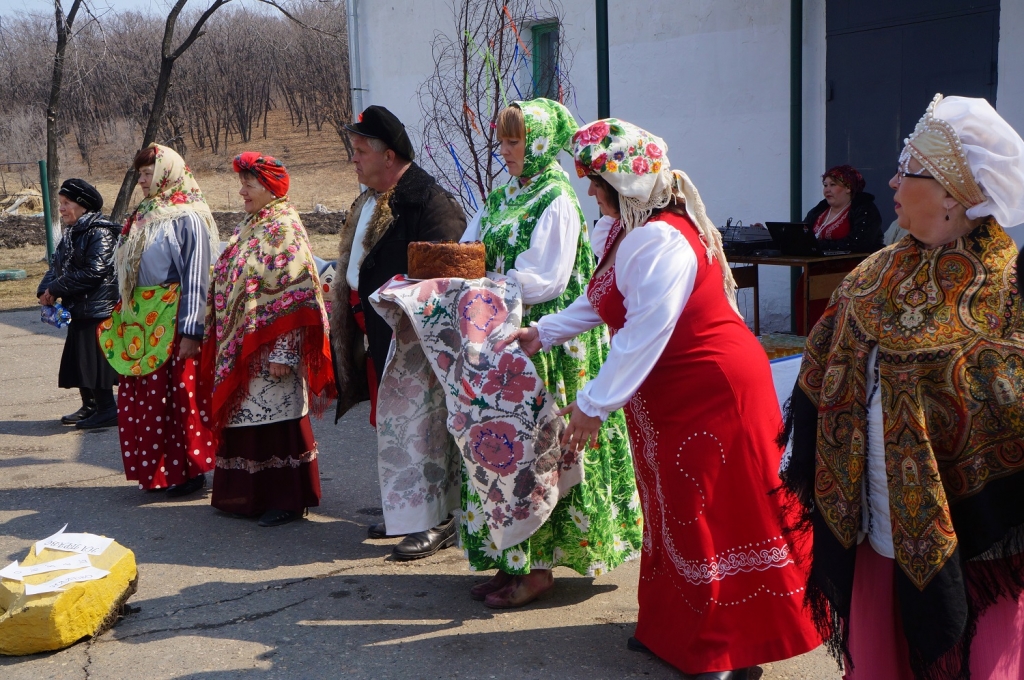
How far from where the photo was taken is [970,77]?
271 inches

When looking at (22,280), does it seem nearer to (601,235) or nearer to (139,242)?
(139,242)

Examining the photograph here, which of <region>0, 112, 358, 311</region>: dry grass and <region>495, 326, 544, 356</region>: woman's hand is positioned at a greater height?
<region>0, 112, 358, 311</region>: dry grass

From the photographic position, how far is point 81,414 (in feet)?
25.0

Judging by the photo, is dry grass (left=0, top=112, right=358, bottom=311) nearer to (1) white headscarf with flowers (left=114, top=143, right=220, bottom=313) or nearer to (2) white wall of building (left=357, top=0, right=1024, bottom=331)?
(2) white wall of building (left=357, top=0, right=1024, bottom=331)

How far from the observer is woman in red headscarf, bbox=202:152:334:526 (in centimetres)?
494

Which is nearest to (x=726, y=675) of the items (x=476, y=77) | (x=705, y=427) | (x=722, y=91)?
(x=705, y=427)

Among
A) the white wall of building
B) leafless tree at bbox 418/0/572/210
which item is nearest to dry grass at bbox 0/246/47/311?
leafless tree at bbox 418/0/572/210

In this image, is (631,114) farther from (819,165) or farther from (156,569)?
(156,569)

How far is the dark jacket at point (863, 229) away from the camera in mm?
6738

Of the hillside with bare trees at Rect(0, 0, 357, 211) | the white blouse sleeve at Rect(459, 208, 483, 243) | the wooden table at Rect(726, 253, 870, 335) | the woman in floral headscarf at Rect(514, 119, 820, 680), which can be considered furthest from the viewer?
the hillside with bare trees at Rect(0, 0, 357, 211)

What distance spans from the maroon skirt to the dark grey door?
186 inches

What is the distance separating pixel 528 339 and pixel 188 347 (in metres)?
2.50

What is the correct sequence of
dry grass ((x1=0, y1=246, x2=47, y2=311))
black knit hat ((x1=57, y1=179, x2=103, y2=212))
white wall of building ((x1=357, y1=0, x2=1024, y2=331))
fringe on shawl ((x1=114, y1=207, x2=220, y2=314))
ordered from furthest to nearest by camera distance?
dry grass ((x1=0, y1=246, x2=47, y2=311))
white wall of building ((x1=357, y1=0, x2=1024, y2=331))
black knit hat ((x1=57, y1=179, x2=103, y2=212))
fringe on shawl ((x1=114, y1=207, x2=220, y2=314))

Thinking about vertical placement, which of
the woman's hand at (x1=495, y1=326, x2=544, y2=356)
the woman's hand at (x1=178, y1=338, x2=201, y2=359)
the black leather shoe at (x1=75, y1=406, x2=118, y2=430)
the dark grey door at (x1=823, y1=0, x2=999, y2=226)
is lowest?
the black leather shoe at (x1=75, y1=406, x2=118, y2=430)
